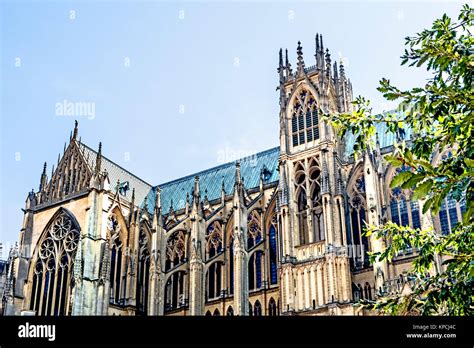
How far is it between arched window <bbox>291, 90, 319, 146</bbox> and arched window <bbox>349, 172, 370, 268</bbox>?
3.71 meters

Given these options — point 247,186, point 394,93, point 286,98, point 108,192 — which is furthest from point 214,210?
point 394,93

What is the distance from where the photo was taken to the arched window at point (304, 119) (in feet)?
110

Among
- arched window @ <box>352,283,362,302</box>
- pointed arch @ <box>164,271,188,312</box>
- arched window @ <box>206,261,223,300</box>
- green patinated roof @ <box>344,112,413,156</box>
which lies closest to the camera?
arched window @ <box>352,283,362,302</box>

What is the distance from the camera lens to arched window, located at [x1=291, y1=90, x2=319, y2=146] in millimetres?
33500

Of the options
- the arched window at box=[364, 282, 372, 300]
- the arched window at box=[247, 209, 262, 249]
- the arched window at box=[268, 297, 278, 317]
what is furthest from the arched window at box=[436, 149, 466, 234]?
the arched window at box=[247, 209, 262, 249]

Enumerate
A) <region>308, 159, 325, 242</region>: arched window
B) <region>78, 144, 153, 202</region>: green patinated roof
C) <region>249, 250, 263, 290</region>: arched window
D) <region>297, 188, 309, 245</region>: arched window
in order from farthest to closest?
<region>78, 144, 153, 202</region>: green patinated roof < <region>249, 250, 263, 290</region>: arched window < <region>297, 188, 309, 245</region>: arched window < <region>308, 159, 325, 242</region>: arched window

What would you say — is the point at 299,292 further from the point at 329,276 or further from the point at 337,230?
the point at 337,230

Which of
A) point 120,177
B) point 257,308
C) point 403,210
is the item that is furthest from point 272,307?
point 120,177

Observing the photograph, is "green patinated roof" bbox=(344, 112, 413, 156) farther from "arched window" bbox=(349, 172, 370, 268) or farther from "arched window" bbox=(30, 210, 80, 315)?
"arched window" bbox=(30, 210, 80, 315)

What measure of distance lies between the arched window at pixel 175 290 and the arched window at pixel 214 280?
1685 millimetres

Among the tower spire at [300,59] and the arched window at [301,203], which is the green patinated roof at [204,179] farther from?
the tower spire at [300,59]

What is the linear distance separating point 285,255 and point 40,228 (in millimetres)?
19866

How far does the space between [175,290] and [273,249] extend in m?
7.75

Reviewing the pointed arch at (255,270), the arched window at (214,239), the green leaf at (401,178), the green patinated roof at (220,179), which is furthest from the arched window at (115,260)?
the green leaf at (401,178)
